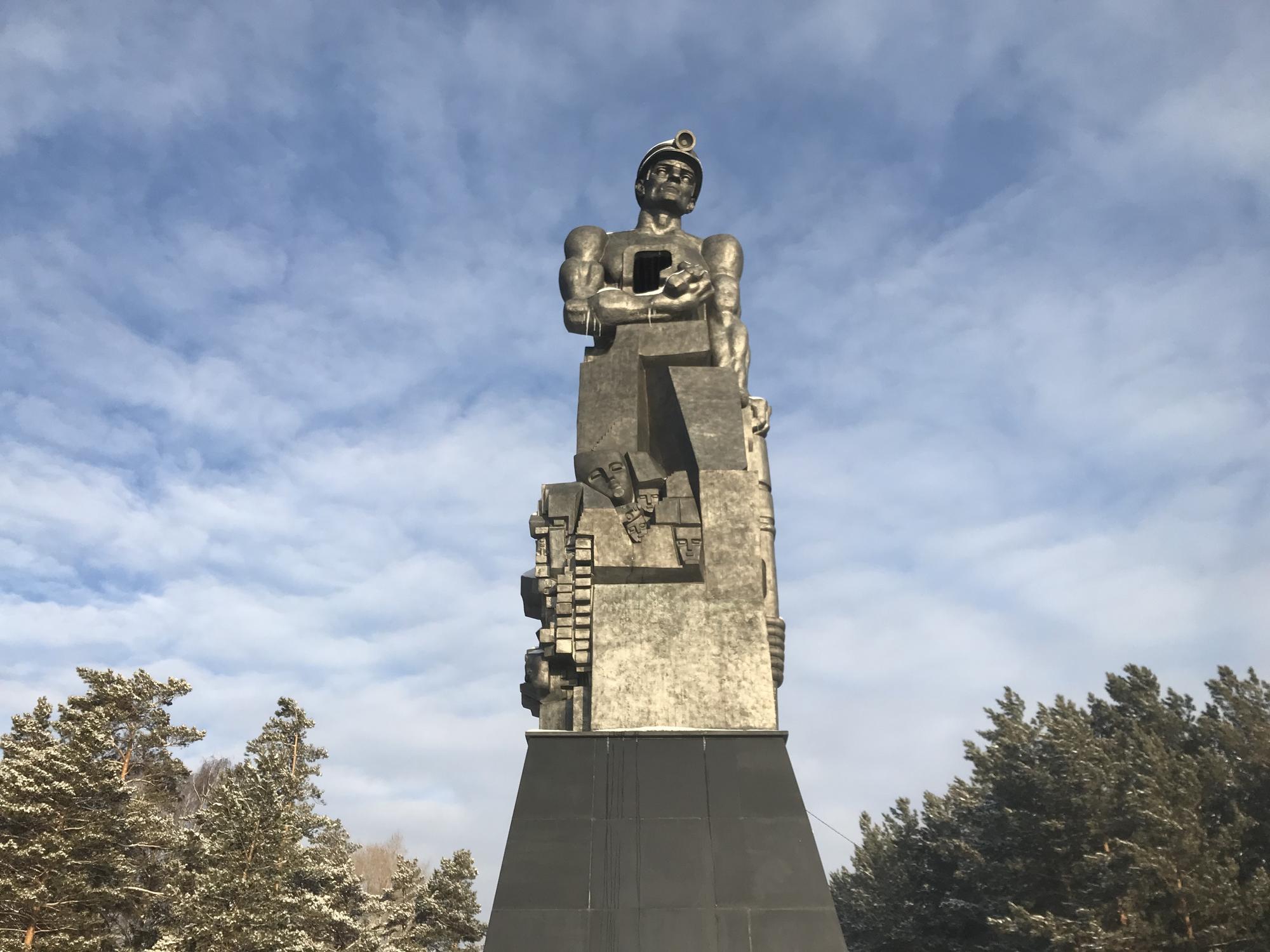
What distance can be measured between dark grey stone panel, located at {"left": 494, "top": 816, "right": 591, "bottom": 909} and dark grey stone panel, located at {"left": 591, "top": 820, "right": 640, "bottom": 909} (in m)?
0.05

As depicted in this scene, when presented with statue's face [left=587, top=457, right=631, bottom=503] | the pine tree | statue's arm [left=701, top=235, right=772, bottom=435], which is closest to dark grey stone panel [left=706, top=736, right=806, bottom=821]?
statue's face [left=587, top=457, right=631, bottom=503]

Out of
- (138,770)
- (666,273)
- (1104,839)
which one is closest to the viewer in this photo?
(666,273)

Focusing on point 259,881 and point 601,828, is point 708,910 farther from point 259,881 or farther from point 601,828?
point 259,881

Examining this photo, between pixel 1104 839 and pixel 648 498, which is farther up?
pixel 648 498

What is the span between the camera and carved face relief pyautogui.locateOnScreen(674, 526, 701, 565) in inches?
277

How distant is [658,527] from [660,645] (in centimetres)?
93

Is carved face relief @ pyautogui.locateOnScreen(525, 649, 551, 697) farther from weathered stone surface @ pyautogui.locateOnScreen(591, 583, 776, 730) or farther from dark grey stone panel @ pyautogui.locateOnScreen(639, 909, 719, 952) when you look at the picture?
dark grey stone panel @ pyautogui.locateOnScreen(639, 909, 719, 952)

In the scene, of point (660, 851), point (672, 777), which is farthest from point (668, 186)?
point (660, 851)

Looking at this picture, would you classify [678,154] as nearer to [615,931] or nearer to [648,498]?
[648,498]

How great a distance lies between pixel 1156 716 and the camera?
1767cm

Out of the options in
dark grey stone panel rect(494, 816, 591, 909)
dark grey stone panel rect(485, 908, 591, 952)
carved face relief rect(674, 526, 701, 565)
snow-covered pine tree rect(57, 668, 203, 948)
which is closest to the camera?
dark grey stone panel rect(485, 908, 591, 952)

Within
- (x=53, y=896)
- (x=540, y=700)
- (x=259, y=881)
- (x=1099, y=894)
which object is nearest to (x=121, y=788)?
(x=53, y=896)

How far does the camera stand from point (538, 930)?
5297 millimetres

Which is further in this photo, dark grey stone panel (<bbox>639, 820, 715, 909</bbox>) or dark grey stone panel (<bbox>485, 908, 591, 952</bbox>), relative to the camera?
dark grey stone panel (<bbox>639, 820, 715, 909</bbox>)
